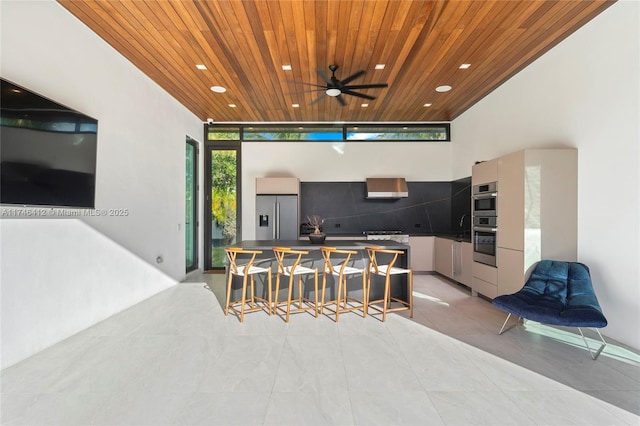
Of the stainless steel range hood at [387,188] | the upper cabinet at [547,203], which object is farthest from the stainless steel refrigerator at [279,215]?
the upper cabinet at [547,203]

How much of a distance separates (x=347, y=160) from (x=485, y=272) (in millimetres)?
3511

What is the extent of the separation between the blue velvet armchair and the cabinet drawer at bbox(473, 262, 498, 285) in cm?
74

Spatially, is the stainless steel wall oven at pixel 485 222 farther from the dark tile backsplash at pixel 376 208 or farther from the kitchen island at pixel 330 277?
the dark tile backsplash at pixel 376 208

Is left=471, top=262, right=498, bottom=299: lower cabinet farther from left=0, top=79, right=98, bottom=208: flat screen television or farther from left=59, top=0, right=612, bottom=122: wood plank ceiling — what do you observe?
left=0, top=79, right=98, bottom=208: flat screen television

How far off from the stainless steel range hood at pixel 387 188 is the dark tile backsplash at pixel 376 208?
0.29 meters

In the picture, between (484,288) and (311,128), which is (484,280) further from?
(311,128)

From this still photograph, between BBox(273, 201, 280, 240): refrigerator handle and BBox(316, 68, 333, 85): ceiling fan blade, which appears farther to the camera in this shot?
BBox(273, 201, 280, 240): refrigerator handle

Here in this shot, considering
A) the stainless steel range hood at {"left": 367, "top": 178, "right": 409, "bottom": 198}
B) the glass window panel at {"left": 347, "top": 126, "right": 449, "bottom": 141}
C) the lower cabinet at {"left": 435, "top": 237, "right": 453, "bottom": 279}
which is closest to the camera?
the lower cabinet at {"left": 435, "top": 237, "right": 453, "bottom": 279}

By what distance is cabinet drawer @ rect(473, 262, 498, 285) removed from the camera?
13.8 ft

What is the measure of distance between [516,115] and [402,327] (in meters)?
3.36

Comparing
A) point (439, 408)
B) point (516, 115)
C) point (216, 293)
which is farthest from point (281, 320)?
point (516, 115)

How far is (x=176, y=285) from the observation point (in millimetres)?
5348

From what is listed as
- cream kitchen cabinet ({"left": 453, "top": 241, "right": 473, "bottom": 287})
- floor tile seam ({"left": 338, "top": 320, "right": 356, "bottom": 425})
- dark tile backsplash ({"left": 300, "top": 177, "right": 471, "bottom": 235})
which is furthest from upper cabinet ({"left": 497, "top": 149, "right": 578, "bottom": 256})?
dark tile backsplash ({"left": 300, "top": 177, "right": 471, "bottom": 235})

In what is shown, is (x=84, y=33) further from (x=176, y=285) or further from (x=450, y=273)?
(x=450, y=273)
